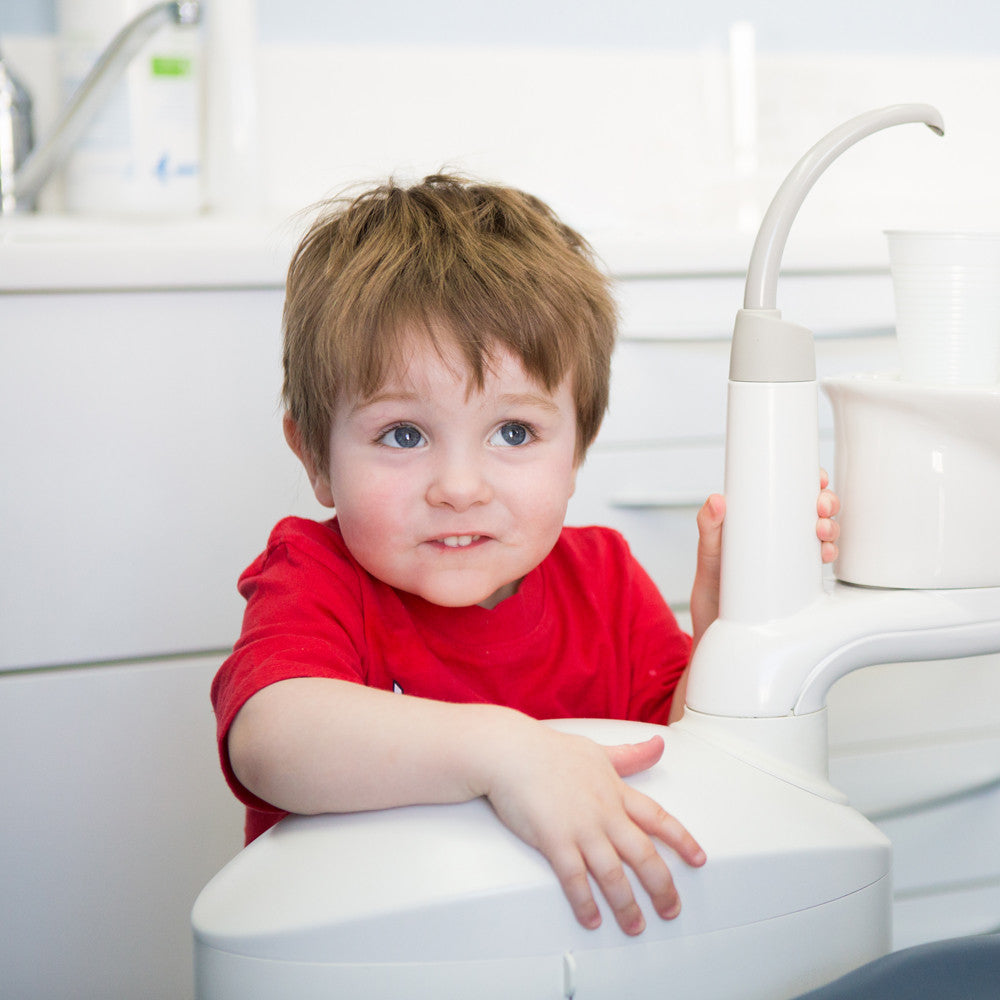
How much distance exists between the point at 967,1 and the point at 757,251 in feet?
4.17

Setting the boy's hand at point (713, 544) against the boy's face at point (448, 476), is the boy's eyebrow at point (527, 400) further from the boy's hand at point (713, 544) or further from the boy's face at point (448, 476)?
the boy's hand at point (713, 544)

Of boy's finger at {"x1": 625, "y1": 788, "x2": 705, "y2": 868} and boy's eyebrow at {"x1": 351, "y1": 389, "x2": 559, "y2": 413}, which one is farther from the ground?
boy's eyebrow at {"x1": 351, "y1": 389, "x2": 559, "y2": 413}

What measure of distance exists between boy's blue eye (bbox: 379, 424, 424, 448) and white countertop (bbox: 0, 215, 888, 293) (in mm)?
327

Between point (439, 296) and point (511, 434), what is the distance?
96mm

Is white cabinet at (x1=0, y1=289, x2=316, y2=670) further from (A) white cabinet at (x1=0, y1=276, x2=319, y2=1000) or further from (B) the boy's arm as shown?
(B) the boy's arm

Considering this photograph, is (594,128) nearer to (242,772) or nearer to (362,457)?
(362,457)

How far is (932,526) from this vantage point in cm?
65

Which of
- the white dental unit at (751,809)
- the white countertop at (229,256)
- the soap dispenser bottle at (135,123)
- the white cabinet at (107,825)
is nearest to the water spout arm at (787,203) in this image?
the white dental unit at (751,809)

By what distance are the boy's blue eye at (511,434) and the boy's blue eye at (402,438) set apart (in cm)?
5

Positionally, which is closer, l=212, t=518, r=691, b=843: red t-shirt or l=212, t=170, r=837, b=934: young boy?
l=212, t=170, r=837, b=934: young boy

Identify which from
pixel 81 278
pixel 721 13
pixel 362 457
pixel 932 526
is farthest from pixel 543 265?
pixel 721 13

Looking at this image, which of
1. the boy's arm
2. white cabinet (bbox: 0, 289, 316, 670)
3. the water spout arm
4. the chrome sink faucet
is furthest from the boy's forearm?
the chrome sink faucet

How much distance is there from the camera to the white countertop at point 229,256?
0.95m

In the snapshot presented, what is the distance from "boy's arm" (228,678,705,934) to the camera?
55cm
